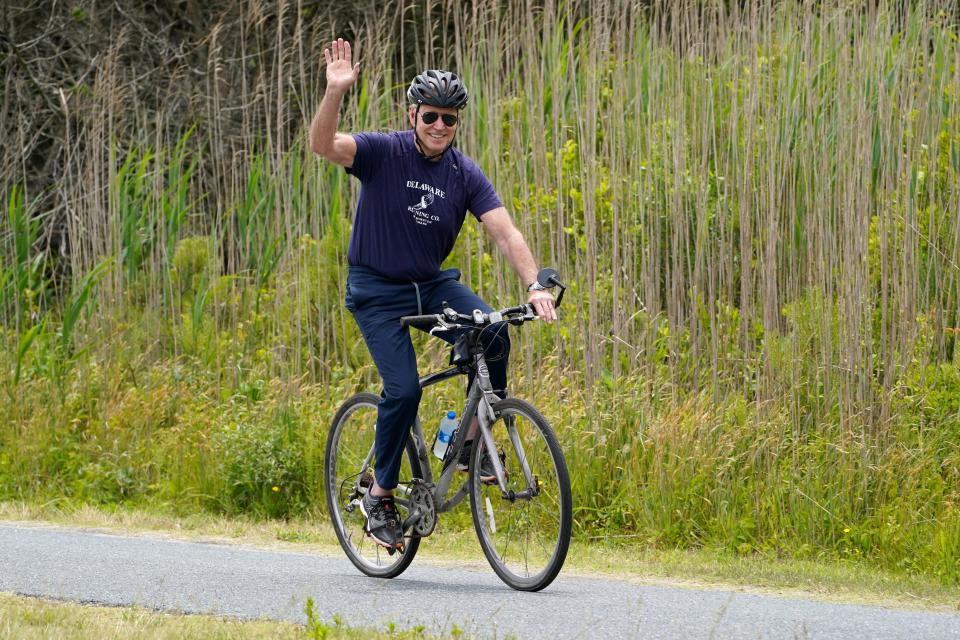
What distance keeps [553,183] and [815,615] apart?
4.82 meters

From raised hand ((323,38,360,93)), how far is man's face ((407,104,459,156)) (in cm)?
39

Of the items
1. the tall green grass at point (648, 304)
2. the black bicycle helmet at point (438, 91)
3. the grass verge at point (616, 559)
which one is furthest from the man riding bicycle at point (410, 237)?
the tall green grass at point (648, 304)

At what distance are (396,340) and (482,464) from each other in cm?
68

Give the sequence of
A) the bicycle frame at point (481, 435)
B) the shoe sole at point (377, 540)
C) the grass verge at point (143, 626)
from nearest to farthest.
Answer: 1. the grass verge at point (143, 626)
2. the bicycle frame at point (481, 435)
3. the shoe sole at point (377, 540)

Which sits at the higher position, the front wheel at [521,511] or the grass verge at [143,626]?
the front wheel at [521,511]

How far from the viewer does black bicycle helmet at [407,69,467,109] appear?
6.17 metres

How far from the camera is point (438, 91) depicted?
6168 millimetres

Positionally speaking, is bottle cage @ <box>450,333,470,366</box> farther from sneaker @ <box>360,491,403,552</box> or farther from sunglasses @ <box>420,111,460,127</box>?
sunglasses @ <box>420,111,460,127</box>

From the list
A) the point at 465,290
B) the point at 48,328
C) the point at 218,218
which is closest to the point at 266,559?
the point at 465,290

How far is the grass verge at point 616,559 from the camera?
6.48 metres

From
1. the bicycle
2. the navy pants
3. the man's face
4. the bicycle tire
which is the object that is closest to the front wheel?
the bicycle

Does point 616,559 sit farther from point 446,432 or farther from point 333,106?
point 333,106

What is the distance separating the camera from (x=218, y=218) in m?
10.2

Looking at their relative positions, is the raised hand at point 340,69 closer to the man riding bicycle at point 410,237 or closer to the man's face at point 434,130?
the man riding bicycle at point 410,237
